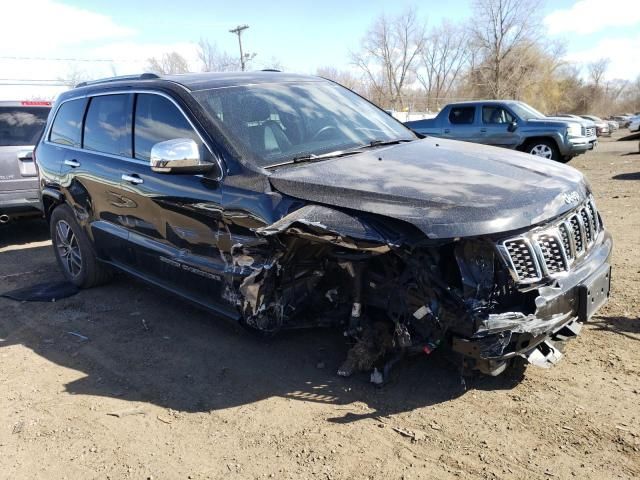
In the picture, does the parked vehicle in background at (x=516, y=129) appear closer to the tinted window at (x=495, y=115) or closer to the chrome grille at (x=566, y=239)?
the tinted window at (x=495, y=115)

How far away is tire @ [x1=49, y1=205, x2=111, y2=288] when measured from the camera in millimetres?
5234

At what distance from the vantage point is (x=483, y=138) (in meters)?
14.0

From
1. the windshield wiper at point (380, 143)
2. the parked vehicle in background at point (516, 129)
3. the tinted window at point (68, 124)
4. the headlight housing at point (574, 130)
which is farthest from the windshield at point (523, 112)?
the tinted window at point (68, 124)

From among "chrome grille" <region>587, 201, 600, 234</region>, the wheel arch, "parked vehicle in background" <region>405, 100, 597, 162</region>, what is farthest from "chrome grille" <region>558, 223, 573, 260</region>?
"parked vehicle in background" <region>405, 100, 597, 162</region>

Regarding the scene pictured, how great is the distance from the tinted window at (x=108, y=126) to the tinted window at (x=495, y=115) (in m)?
11.3

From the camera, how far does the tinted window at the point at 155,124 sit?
12.5ft

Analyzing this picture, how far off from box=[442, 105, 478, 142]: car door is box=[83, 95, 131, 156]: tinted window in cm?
1101

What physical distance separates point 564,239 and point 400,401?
1324mm

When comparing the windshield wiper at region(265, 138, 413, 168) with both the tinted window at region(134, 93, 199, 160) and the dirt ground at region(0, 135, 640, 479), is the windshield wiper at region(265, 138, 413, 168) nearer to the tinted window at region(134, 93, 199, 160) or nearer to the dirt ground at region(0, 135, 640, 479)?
the tinted window at region(134, 93, 199, 160)

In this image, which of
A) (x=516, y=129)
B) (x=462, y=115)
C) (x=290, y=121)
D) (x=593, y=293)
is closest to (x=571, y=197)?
(x=593, y=293)

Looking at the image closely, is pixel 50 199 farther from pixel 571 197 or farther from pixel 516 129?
pixel 516 129

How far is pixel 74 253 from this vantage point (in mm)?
5461

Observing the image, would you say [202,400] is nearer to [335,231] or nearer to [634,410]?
[335,231]

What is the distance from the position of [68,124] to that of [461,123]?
11.3 m
